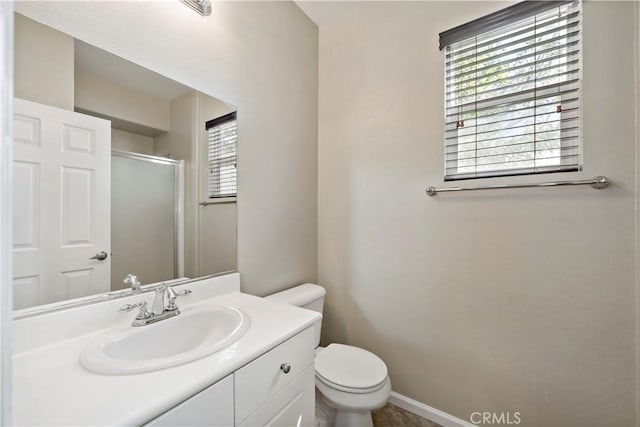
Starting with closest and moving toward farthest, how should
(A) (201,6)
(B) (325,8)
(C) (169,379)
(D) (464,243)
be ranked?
(C) (169,379), (A) (201,6), (D) (464,243), (B) (325,8)

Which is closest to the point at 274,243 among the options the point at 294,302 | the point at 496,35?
the point at 294,302

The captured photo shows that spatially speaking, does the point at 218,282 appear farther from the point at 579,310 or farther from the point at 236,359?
the point at 579,310

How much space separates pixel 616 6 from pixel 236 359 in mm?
1920

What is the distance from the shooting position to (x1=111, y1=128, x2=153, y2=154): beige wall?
0.92 m

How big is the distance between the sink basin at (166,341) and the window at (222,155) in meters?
0.56

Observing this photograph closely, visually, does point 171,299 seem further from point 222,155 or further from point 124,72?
point 124,72

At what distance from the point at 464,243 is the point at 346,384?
3.00 feet

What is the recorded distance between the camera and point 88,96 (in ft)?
2.82

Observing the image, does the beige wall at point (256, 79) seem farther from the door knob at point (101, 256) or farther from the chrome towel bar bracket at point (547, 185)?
the chrome towel bar bracket at point (547, 185)

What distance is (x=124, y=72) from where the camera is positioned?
95 centimetres

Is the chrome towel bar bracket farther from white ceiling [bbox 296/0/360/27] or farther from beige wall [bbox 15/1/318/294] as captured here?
white ceiling [bbox 296/0/360/27]

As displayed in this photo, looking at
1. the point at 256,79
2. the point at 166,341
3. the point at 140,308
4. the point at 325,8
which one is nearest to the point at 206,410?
the point at 166,341

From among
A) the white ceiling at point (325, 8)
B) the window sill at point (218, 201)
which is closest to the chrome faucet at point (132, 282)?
the window sill at point (218, 201)

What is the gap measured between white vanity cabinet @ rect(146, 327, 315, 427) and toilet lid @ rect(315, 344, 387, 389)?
26 centimetres
